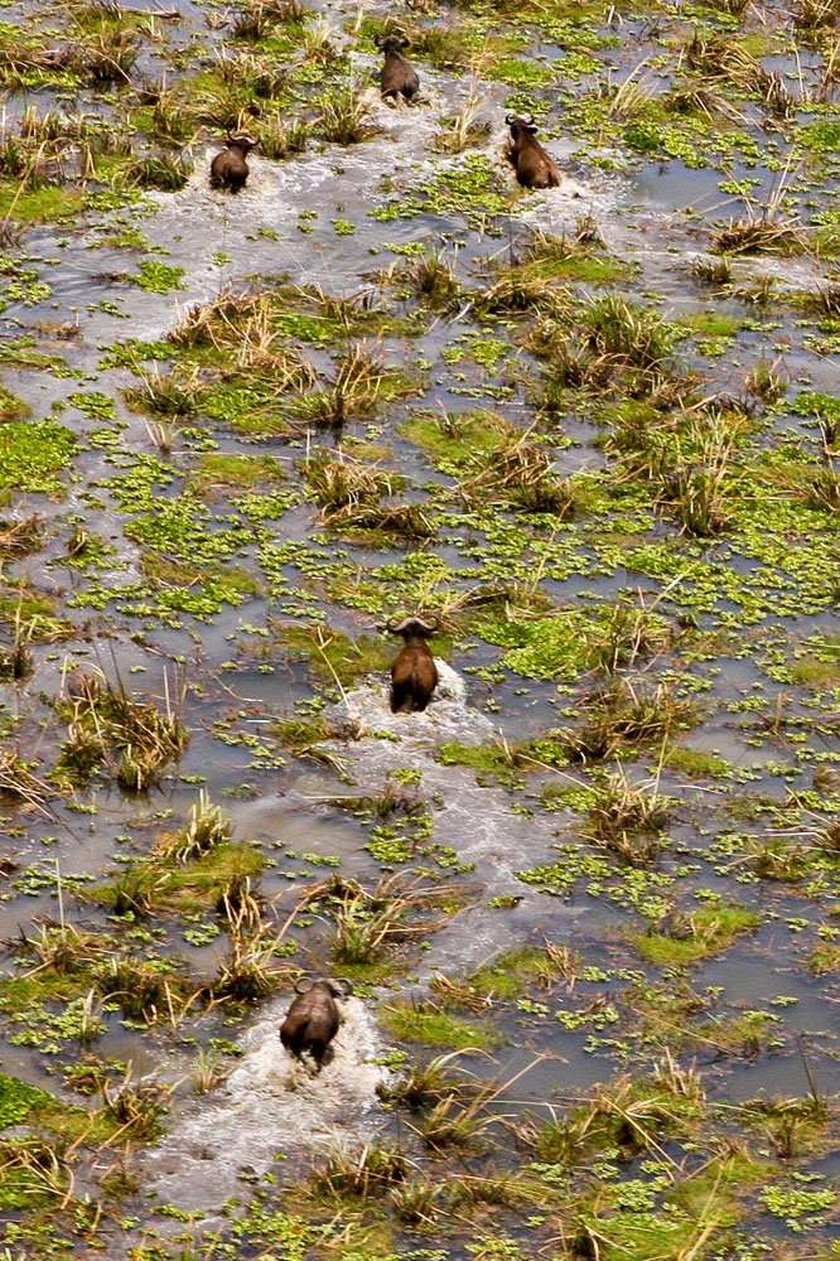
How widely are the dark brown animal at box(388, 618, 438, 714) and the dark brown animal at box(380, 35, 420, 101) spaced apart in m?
6.78

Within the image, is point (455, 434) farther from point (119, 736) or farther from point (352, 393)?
point (119, 736)

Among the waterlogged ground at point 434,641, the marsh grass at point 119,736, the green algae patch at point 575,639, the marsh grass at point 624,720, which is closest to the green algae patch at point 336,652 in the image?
the waterlogged ground at point 434,641

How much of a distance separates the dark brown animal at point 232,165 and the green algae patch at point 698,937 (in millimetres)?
7113

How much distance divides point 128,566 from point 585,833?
2.95 m

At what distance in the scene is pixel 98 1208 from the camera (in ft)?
25.1

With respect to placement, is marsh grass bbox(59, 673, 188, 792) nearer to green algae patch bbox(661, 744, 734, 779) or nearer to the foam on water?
the foam on water

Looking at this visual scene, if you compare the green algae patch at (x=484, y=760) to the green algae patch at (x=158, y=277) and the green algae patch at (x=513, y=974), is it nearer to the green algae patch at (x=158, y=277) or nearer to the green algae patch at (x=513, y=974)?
the green algae patch at (x=513, y=974)

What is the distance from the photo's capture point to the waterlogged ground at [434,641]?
26.8ft

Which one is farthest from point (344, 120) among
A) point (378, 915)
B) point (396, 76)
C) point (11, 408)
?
point (378, 915)

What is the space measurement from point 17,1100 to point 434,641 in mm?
3781


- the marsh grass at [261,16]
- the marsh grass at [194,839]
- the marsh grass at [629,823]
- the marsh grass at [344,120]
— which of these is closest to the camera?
the marsh grass at [194,839]

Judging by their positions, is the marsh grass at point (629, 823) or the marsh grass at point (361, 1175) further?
the marsh grass at point (629, 823)

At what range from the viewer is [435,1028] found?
28.7 ft

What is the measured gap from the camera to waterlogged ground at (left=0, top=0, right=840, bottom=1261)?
818cm
